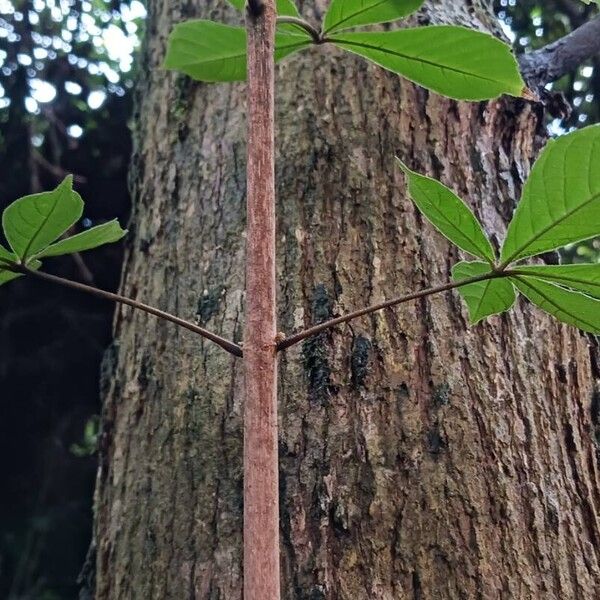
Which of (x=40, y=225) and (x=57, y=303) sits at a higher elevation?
(x=57, y=303)

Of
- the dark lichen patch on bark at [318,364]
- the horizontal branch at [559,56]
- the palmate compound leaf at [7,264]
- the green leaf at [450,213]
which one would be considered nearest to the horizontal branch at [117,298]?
the palmate compound leaf at [7,264]

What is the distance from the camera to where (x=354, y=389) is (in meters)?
0.67

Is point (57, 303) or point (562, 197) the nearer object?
point (562, 197)

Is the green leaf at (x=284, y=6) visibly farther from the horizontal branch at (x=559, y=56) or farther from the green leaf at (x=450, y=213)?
the horizontal branch at (x=559, y=56)

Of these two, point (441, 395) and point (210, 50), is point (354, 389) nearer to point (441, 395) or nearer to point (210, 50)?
point (441, 395)

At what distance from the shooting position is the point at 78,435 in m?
2.73

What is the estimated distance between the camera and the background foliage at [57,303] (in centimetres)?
229

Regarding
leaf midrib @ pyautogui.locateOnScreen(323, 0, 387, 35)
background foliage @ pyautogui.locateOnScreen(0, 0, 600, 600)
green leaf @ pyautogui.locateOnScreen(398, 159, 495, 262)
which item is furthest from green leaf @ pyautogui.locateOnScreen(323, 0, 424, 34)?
background foliage @ pyautogui.locateOnScreen(0, 0, 600, 600)

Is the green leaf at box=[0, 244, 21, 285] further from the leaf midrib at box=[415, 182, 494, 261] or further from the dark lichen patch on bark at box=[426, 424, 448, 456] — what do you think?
the dark lichen patch on bark at box=[426, 424, 448, 456]

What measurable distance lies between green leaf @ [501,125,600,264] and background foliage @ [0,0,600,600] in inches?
76.0

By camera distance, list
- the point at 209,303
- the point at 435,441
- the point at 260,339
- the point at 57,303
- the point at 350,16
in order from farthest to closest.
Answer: the point at 57,303, the point at 209,303, the point at 435,441, the point at 350,16, the point at 260,339

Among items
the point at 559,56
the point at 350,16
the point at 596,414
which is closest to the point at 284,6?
the point at 350,16

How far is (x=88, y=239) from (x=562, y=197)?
29 centimetres

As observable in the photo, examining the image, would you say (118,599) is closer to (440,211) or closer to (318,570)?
(318,570)
